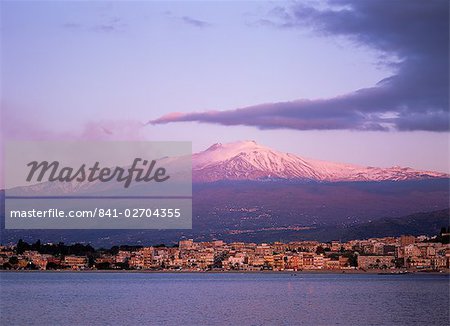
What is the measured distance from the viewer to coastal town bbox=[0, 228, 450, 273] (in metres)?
84.7

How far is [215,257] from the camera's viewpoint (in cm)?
8906

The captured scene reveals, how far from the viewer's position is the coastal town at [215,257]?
8469 centimetres

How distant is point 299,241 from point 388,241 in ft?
39.8

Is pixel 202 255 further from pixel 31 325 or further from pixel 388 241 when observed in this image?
pixel 31 325

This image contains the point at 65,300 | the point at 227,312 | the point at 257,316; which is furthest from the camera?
the point at 65,300

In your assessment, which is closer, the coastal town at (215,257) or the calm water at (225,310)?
the calm water at (225,310)

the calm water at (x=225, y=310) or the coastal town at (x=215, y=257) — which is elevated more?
the coastal town at (x=215, y=257)

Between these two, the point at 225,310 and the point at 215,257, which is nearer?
the point at 225,310

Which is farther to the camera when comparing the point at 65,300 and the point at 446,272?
the point at 446,272

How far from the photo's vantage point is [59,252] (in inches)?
3430

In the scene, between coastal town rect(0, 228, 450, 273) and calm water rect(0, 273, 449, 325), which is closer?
calm water rect(0, 273, 449, 325)

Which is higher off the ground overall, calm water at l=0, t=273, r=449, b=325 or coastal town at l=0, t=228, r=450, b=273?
coastal town at l=0, t=228, r=450, b=273

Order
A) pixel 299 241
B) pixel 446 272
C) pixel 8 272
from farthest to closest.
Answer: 1. pixel 299 241
2. pixel 8 272
3. pixel 446 272

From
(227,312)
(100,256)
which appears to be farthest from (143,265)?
(227,312)
